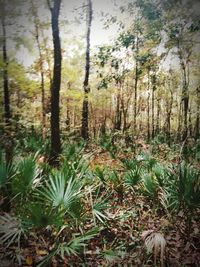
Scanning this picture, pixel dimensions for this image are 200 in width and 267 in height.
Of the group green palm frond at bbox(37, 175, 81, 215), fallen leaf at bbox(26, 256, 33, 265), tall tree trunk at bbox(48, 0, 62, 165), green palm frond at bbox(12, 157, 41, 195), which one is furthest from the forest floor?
tall tree trunk at bbox(48, 0, 62, 165)

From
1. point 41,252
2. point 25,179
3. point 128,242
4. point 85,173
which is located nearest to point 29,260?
point 41,252

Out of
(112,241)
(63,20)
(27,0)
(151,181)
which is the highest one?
(27,0)

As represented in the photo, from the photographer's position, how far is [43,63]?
15570mm

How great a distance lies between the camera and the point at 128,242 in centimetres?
494

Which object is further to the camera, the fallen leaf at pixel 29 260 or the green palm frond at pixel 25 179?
the green palm frond at pixel 25 179

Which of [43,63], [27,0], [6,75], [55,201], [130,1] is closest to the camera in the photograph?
[55,201]

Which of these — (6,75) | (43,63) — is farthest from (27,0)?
(6,75)

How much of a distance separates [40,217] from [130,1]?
11.9 metres

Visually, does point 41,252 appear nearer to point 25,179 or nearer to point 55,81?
point 25,179

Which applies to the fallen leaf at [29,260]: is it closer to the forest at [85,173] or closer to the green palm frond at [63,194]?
the forest at [85,173]

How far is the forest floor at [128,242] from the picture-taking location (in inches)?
161

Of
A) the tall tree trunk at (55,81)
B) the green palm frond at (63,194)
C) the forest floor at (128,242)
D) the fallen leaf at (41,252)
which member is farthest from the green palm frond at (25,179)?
the tall tree trunk at (55,81)

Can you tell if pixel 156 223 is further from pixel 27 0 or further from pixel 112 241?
pixel 27 0

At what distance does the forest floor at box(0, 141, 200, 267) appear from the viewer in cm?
408
